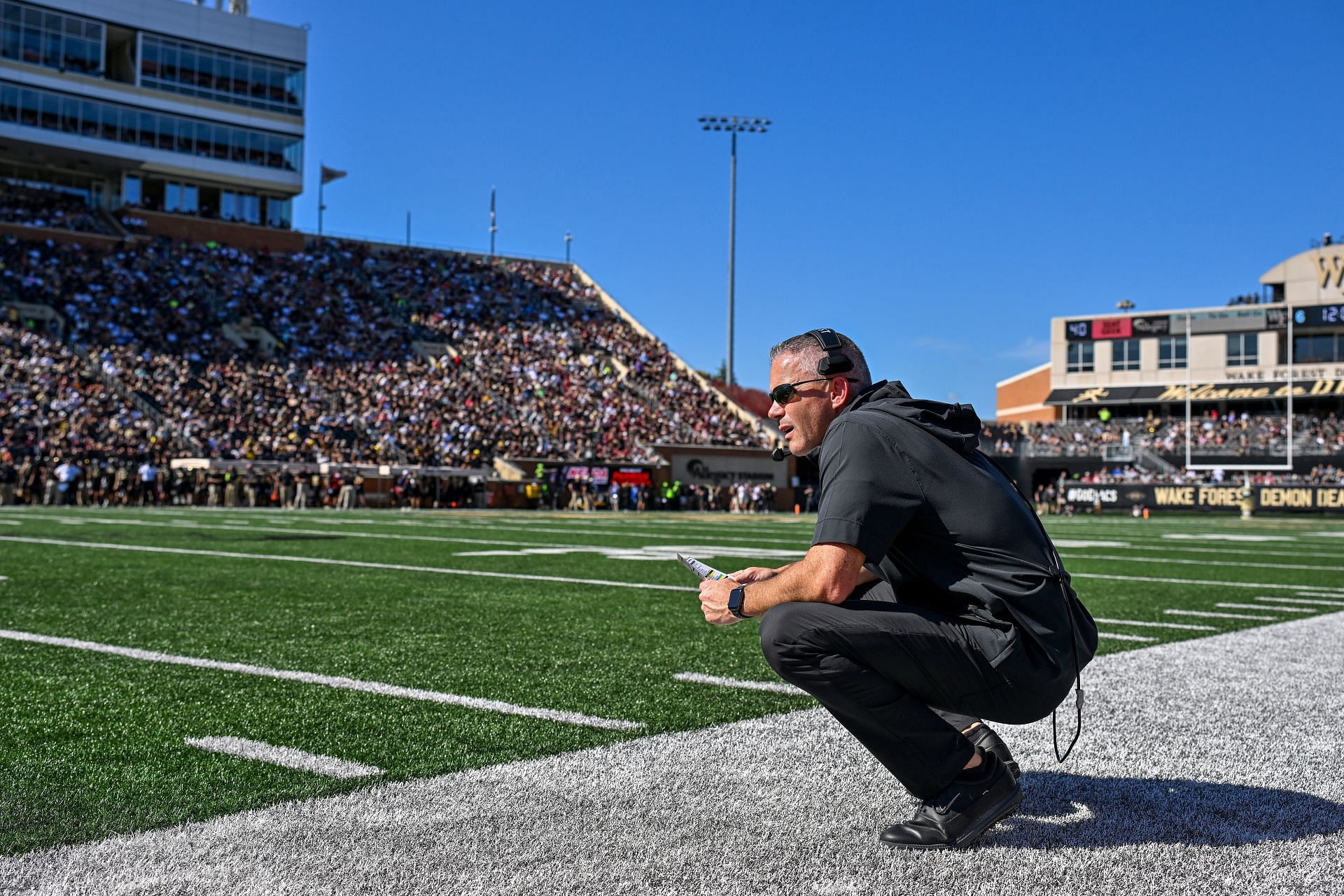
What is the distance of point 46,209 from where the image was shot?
48625 mm

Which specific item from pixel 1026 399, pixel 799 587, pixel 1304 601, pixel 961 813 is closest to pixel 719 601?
pixel 799 587

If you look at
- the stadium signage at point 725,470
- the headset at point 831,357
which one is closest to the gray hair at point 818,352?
the headset at point 831,357

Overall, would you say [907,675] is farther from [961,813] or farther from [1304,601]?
[1304,601]

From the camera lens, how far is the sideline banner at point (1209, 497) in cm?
3822

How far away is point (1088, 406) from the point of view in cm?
6750

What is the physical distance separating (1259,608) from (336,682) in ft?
23.5

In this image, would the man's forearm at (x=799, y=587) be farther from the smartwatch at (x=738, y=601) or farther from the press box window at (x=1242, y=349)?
the press box window at (x=1242, y=349)

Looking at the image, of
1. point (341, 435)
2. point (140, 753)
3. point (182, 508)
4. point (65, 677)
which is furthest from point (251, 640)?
point (341, 435)

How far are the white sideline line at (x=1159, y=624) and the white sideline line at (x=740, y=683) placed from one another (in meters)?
3.22

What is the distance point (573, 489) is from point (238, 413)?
433 inches

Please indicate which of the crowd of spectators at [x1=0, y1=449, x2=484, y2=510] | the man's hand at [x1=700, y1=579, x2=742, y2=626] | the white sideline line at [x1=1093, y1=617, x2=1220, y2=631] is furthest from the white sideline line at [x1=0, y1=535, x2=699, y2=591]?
the crowd of spectators at [x1=0, y1=449, x2=484, y2=510]

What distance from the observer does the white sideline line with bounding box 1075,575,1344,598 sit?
442 inches

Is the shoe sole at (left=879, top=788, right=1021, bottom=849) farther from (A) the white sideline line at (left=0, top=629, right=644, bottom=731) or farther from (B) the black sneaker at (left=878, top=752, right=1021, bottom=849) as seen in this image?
(A) the white sideline line at (left=0, top=629, right=644, bottom=731)

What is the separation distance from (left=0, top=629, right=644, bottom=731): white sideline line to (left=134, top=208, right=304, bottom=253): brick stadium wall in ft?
160
